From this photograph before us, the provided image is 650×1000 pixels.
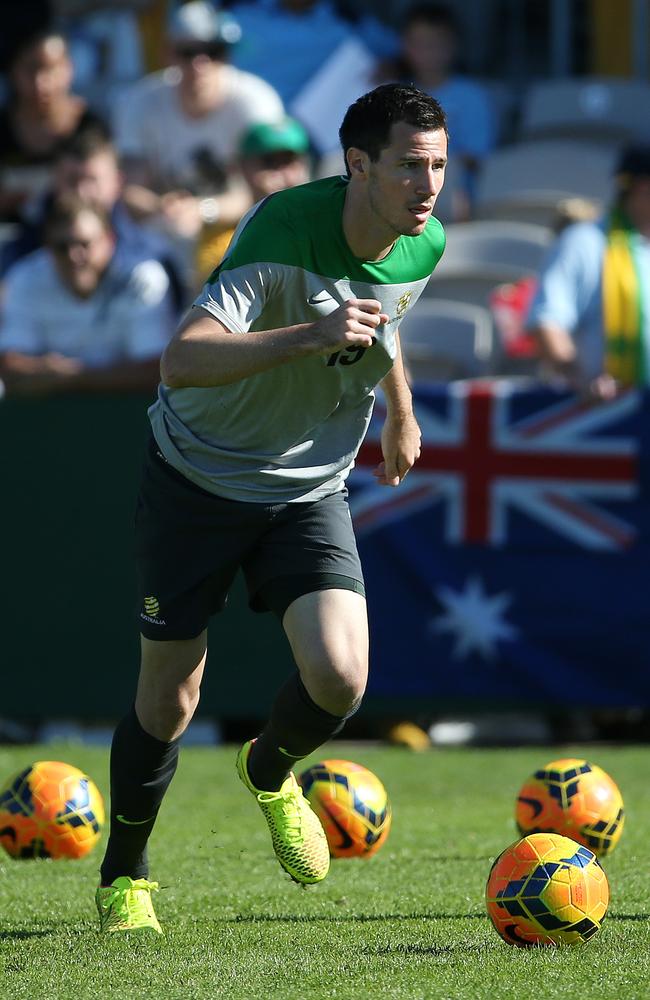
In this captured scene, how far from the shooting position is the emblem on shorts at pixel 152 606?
4.62 m

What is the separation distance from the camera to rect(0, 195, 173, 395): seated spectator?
9242 millimetres

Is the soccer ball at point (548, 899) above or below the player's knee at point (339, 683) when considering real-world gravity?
below

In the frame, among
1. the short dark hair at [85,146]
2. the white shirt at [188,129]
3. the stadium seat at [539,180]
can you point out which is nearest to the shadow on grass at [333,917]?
the short dark hair at [85,146]

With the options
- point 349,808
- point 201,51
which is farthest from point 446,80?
point 349,808

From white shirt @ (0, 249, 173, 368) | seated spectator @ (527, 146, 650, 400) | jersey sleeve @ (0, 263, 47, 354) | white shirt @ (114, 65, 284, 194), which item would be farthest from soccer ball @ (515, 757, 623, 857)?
white shirt @ (114, 65, 284, 194)

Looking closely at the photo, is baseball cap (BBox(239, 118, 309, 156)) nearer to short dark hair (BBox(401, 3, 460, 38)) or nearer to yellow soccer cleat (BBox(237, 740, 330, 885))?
short dark hair (BBox(401, 3, 460, 38))

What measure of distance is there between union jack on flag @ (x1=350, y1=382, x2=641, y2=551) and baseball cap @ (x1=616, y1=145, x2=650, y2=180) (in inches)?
59.7

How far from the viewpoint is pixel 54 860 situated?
6047 millimetres

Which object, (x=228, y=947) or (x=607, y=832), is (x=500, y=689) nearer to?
(x=607, y=832)

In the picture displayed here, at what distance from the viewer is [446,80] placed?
12.6 meters

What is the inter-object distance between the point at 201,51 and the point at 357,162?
7.22 meters

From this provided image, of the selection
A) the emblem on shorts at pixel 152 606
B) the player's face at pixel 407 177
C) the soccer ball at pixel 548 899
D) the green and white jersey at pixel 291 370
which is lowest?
the soccer ball at pixel 548 899

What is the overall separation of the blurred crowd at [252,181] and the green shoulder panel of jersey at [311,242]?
15.1ft

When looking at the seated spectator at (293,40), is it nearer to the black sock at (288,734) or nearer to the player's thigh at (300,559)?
the player's thigh at (300,559)
